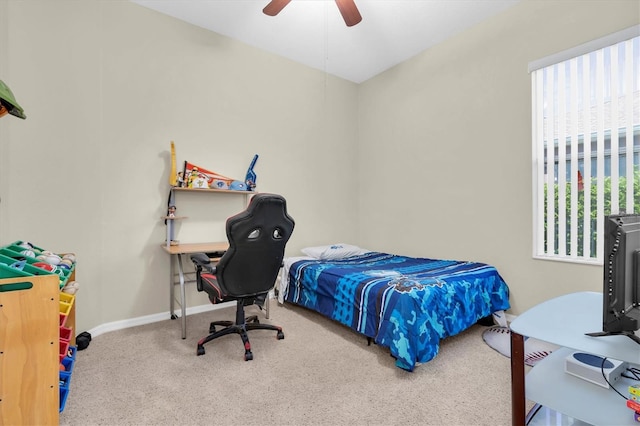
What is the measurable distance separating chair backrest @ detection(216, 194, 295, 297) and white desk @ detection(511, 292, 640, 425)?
1.60 metres

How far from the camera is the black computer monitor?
1.03m

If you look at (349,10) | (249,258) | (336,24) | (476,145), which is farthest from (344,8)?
(249,258)

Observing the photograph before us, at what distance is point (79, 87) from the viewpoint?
2588mm

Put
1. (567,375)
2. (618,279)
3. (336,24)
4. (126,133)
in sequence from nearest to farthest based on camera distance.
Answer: (618,279) < (567,375) < (126,133) < (336,24)

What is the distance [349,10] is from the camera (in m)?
2.39

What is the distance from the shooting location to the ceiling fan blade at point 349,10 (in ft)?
7.61

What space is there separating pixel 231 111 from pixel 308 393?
293cm

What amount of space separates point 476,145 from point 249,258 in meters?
2.60

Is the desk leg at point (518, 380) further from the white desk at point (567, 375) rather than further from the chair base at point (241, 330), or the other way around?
the chair base at point (241, 330)

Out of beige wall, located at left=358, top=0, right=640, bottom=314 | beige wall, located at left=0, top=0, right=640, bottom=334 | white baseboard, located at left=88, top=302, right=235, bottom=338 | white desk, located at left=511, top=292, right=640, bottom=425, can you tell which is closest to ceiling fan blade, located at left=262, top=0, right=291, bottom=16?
beige wall, located at left=0, top=0, right=640, bottom=334

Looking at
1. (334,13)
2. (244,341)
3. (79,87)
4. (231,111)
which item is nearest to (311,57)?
(334,13)

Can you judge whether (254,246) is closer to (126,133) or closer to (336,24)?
(126,133)

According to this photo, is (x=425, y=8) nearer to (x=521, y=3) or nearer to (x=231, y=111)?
(x=521, y=3)

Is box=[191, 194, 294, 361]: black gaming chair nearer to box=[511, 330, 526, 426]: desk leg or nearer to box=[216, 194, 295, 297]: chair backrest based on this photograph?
box=[216, 194, 295, 297]: chair backrest
